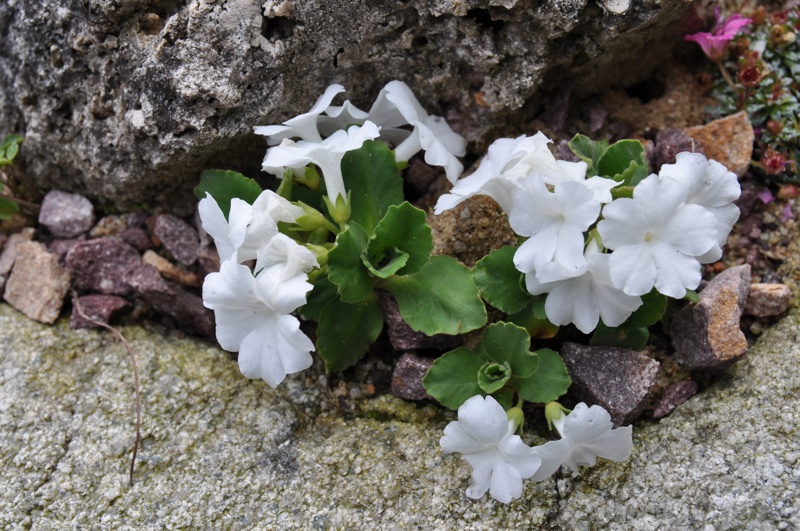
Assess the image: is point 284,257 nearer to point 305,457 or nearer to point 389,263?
point 389,263

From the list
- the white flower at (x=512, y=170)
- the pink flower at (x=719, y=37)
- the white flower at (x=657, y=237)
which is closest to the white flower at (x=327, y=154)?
the white flower at (x=512, y=170)

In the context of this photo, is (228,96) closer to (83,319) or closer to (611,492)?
(83,319)

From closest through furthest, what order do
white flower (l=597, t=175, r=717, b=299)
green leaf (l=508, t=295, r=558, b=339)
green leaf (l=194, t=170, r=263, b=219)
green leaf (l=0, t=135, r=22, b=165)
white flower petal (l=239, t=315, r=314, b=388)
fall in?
white flower (l=597, t=175, r=717, b=299) → white flower petal (l=239, t=315, r=314, b=388) → green leaf (l=508, t=295, r=558, b=339) → green leaf (l=194, t=170, r=263, b=219) → green leaf (l=0, t=135, r=22, b=165)

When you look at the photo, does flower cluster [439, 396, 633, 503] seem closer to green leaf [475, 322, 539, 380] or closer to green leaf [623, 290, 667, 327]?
green leaf [475, 322, 539, 380]

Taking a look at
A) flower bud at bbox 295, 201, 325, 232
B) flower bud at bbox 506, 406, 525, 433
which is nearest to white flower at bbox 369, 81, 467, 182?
flower bud at bbox 295, 201, 325, 232

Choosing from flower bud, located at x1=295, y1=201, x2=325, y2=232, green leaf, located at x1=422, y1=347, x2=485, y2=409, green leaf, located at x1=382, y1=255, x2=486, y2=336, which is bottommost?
green leaf, located at x1=422, y1=347, x2=485, y2=409

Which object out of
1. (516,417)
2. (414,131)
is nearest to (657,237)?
(516,417)

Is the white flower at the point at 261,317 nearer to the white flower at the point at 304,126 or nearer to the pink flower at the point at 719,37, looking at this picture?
the white flower at the point at 304,126

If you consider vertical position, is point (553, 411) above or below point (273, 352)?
below
